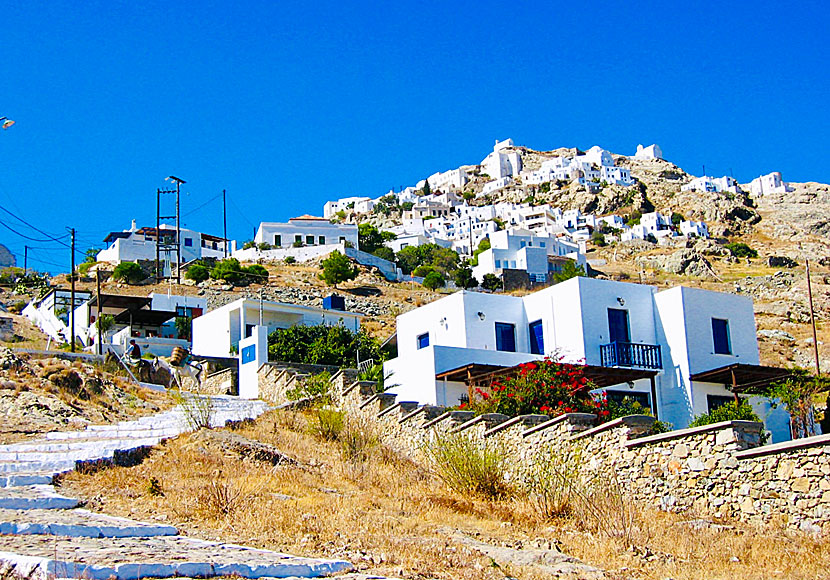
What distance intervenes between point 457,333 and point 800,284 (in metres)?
63.5

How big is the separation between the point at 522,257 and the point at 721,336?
60.0 metres

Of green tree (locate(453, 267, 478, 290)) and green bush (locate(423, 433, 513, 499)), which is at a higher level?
green tree (locate(453, 267, 478, 290))

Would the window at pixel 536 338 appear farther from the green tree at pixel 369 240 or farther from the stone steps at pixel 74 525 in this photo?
the green tree at pixel 369 240

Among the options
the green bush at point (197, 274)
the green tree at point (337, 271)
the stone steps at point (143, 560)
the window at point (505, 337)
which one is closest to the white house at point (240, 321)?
the window at point (505, 337)

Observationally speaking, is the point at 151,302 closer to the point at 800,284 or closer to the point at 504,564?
the point at 504,564

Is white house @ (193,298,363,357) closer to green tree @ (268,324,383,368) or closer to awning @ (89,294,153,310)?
green tree @ (268,324,383,368)

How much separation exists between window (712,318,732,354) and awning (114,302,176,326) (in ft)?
95.1

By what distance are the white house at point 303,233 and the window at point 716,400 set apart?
2633 inches

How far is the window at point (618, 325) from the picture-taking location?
27516 mm

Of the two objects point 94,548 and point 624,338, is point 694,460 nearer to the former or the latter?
point 94,548

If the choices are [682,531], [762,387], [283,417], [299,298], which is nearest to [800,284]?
[299,298]

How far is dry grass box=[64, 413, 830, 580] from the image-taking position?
867cm

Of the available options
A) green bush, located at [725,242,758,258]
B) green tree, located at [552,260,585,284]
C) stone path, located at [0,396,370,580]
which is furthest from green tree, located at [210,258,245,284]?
green bush, located at [725,242,758,258]

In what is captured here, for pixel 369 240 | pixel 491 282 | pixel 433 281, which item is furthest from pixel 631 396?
pixel 369 240
